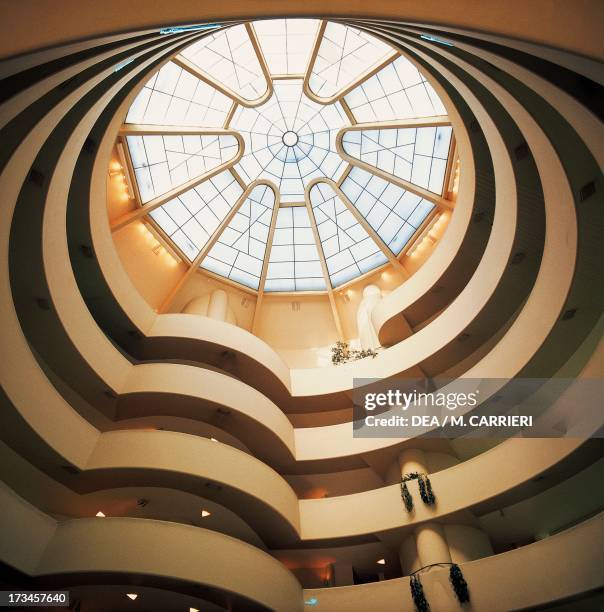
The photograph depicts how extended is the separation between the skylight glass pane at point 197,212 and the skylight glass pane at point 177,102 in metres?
3.57

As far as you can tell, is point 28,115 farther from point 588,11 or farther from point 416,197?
point 416,197

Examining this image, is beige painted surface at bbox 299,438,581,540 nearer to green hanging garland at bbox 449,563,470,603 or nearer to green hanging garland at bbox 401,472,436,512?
green hanging garland at bbox 401,472,436,512

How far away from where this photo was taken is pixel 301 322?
28.0m

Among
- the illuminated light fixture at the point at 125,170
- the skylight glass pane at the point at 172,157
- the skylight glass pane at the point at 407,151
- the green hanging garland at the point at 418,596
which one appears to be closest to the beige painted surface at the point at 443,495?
the green hanging garland at the point at 418,596

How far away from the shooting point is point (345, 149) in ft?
82.4

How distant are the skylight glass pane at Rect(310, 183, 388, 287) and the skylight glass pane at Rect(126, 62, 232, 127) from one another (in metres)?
7.70

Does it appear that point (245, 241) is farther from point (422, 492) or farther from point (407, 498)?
point (422, 492)

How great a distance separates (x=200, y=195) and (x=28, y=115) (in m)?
16.9

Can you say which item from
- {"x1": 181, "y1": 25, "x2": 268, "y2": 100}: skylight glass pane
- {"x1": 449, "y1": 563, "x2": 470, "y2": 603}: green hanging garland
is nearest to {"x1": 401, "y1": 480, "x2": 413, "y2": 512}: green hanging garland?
{"x1": 449, "y1": 563, "x2": 470, "y2": 603}: green hanging garland

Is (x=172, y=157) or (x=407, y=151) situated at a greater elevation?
(x=172, y=157)

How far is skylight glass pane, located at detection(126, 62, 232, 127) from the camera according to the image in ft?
64.5

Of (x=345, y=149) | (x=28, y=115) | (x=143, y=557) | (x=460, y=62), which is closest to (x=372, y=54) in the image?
(x=345, y=149)

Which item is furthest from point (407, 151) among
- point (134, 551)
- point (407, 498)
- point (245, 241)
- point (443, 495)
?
point (134, 551)

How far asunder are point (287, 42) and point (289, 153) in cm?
668
